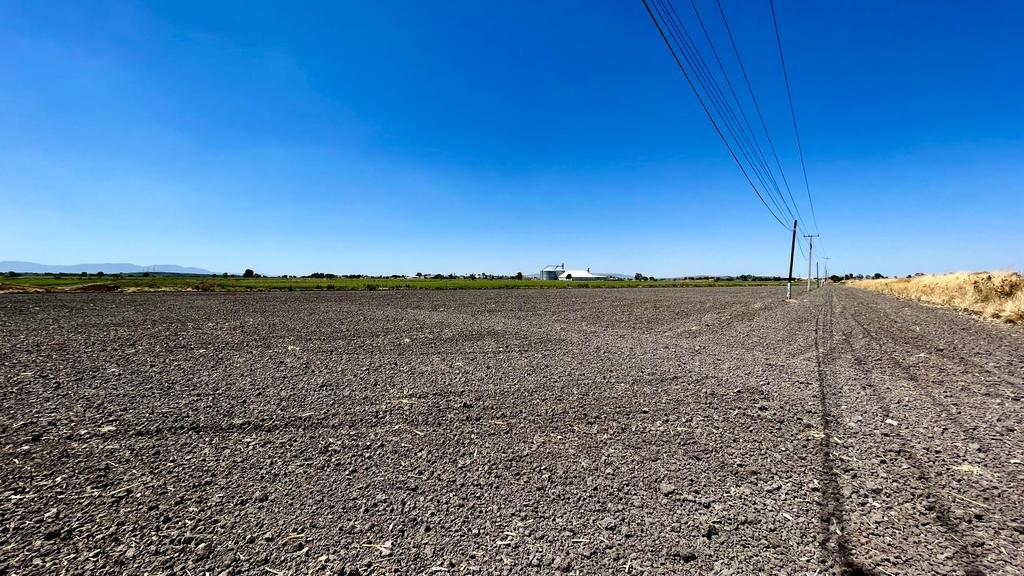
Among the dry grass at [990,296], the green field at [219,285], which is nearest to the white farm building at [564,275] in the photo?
the green field at [219,285]

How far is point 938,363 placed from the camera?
7.83 metres

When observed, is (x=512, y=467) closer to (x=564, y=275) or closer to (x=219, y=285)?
(x=219, y=285)

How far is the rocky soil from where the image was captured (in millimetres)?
2516

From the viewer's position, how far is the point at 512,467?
3.69m

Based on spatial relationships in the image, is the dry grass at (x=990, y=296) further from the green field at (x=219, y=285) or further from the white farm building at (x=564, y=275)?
the white farm building at (x=564, y=275)

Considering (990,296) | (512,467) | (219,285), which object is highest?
(990,296)

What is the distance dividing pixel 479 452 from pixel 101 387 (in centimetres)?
664

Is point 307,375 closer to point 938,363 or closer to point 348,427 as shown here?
point 348,427

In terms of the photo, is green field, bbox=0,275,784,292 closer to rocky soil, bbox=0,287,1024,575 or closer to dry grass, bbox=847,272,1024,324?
dry grass, bbox=847,272,1024,324

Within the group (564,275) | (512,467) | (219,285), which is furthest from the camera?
(564,275)

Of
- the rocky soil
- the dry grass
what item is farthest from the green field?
the rocky soil

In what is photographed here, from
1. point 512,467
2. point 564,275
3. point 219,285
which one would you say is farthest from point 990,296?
point 564,275

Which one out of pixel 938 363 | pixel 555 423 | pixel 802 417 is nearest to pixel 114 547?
pixel 555 423

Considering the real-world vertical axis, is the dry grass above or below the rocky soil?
above
